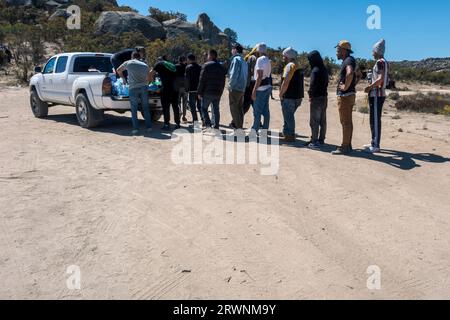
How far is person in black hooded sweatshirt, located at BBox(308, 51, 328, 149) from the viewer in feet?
26.5

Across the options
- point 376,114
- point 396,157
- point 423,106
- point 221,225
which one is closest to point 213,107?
point 376,114

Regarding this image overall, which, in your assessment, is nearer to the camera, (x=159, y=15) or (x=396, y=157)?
(x=396, y=157)

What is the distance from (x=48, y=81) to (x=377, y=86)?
857 cm

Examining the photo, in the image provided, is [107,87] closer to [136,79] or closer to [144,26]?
[136,79]

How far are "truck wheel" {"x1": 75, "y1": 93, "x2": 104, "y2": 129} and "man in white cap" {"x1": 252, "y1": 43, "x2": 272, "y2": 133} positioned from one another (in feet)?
12.7

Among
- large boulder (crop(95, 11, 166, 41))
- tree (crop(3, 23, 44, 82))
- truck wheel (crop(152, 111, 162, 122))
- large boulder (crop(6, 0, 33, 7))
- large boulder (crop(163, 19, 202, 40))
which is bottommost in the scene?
truck wheel (crop(152, 111, 162, 122))

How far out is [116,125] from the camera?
11.3 metres

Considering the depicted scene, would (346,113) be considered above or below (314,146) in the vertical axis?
above

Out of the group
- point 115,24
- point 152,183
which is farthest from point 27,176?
point 115,24

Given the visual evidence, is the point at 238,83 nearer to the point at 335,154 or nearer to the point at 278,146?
the point at 278,146

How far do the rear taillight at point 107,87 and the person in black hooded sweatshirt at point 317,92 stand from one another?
14.9 feet

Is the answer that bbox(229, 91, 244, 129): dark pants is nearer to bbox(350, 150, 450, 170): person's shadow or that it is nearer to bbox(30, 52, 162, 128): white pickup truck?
bbox(30, 52, 162, 128): white pickup truck

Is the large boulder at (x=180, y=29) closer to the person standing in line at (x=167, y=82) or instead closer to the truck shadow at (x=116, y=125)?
the truck shadow at (x=116, y=125)

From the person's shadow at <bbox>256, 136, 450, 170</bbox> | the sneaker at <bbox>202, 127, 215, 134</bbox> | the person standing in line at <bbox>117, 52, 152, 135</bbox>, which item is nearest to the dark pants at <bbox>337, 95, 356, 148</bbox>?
the person's shadow at <bbox>256, 136, 450, 170</bbox>
